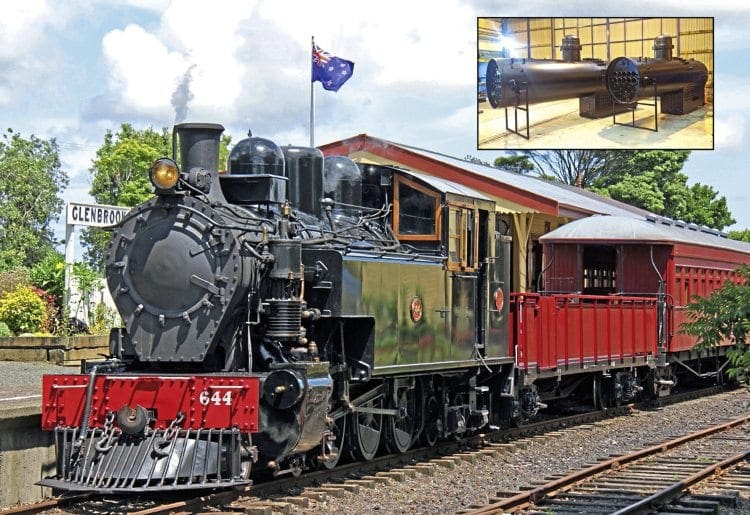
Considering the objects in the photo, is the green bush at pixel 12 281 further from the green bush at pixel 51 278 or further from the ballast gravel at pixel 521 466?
the ballast gravel at pixel 521 466

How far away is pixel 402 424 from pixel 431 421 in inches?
27.7

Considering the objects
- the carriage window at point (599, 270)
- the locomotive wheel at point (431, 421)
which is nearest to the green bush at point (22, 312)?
the locomotive wheel at point (431, 421)

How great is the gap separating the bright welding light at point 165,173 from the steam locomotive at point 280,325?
0.02 m

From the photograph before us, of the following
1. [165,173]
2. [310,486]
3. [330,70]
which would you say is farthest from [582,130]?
[165,173]

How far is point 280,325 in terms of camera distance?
30.1 ft

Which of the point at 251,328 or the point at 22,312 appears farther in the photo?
the point at 22,312

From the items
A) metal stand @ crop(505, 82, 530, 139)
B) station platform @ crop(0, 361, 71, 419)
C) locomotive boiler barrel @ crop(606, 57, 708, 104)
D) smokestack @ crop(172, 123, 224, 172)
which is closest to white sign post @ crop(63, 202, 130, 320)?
station platform @ crop(0, 361, 71, 419)

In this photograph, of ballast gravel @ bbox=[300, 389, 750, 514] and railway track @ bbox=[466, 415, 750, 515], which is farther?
ballast gravel @ bbox=[300, 389, 750, 514]

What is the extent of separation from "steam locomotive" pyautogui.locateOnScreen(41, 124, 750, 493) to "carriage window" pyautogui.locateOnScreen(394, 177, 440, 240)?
A: 0.02m

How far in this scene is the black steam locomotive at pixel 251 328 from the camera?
28.5ft

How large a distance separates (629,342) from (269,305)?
9.80 metres

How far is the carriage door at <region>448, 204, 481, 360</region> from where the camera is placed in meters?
11.7

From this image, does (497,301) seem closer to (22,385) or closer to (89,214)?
(22,385)

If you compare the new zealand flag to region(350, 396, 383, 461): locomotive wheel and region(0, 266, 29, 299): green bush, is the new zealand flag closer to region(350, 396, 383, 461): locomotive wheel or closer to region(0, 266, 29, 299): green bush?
region(0, 266, 29, 299): green bush
